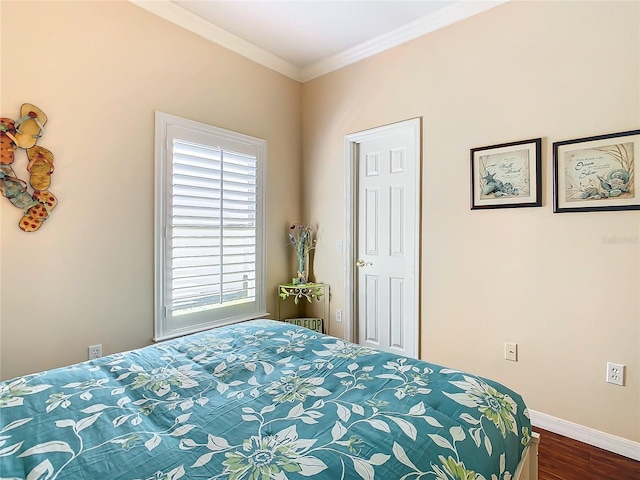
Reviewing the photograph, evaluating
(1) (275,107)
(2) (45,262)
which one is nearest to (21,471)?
(2) (45,262)

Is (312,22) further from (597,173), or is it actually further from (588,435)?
(588,435)

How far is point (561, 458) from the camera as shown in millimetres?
1949

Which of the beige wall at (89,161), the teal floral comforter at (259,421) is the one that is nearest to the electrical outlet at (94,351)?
the beige wall at (89,161)

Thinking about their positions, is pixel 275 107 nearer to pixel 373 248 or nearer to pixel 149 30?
pixel 149 30

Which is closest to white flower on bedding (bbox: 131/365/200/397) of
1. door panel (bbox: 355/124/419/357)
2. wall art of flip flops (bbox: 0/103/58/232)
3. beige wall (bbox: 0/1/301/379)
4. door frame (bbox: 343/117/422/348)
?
beige wall (bbox: 0/1/301/379)

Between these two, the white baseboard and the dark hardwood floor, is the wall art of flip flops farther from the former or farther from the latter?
the white baseboard

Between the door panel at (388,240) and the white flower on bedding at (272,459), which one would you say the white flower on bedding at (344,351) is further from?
the door panel at (388,240)

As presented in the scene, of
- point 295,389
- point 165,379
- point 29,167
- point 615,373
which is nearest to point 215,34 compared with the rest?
point 29,167

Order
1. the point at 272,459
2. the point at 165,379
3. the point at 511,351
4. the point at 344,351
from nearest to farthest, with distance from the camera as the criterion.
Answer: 1. the point at 272,459
2. the point at 165,379
3. the point at 344,351
4. the point at 511,351

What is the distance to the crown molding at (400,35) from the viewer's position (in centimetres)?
255

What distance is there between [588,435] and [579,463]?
27cm

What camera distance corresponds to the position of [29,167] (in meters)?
2.03

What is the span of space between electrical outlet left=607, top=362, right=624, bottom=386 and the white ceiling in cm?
252

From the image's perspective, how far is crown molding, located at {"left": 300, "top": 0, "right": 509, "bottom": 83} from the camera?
2547 millimetres
